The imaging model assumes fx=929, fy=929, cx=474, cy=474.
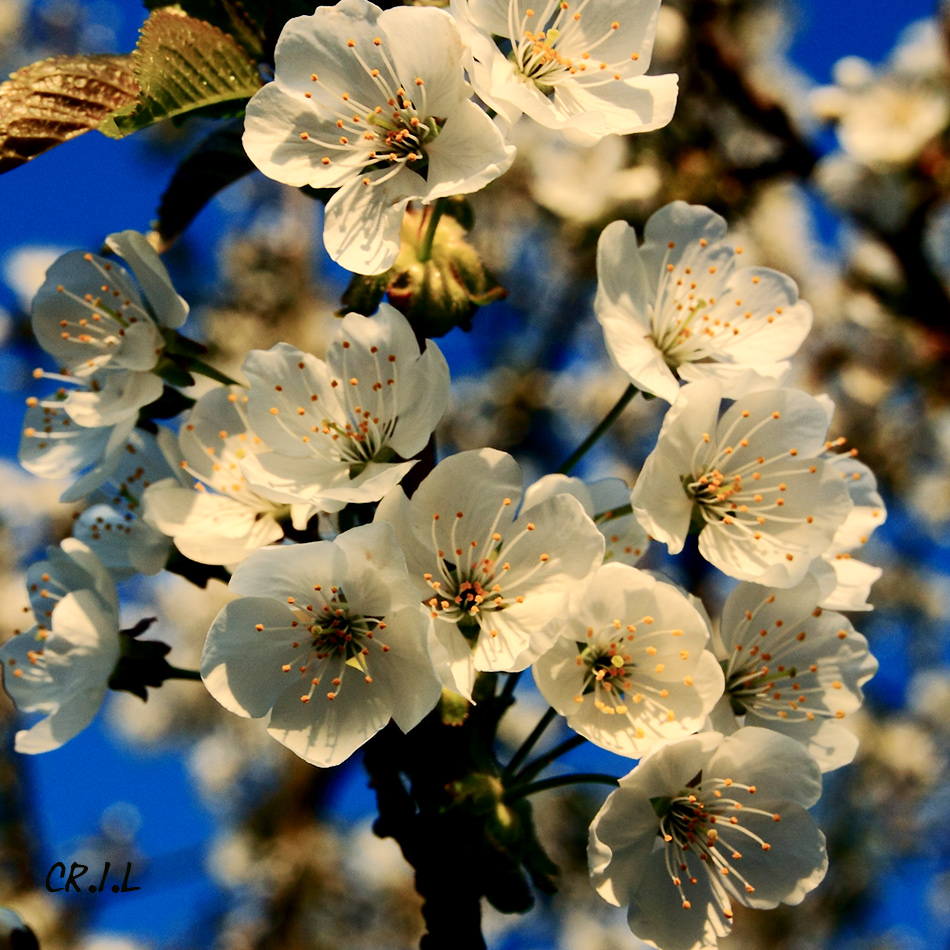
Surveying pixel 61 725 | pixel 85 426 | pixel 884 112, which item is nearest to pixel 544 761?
pixel 61 725

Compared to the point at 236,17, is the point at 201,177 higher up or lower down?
lower down

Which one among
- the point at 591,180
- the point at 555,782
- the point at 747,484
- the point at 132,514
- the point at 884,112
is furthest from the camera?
the point at 591,180

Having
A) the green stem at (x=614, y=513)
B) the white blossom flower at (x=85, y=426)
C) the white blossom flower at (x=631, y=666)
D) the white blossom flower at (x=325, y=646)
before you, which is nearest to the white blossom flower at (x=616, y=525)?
the green stem at (x=614, y=513)

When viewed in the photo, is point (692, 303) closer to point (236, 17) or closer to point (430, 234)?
point (430, 234)

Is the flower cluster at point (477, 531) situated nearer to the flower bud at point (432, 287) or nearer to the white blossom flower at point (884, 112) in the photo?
the flower bud at point (432, 287)

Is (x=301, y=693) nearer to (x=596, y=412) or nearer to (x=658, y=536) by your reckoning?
(x=658, y=536)

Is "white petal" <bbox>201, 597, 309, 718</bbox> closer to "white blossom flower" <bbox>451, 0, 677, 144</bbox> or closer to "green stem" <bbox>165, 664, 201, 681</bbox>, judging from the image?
"green stem" <bbox>165, 664, 201, 681</bbox>

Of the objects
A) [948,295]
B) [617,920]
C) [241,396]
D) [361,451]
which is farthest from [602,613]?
[617,920]
